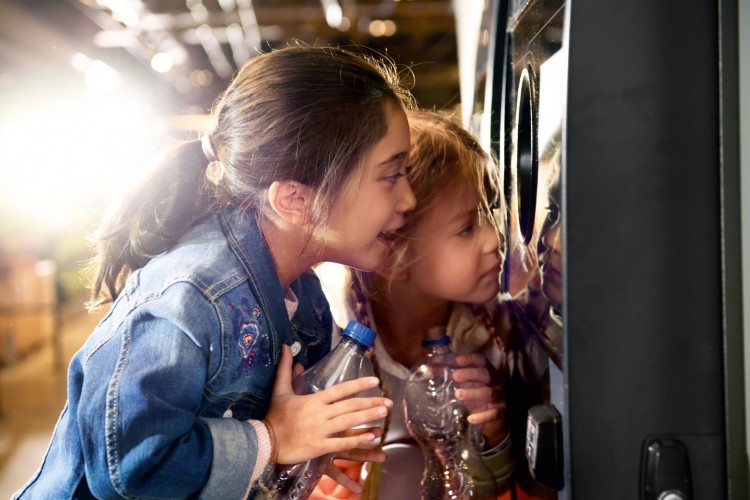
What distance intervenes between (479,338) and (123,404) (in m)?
0.70

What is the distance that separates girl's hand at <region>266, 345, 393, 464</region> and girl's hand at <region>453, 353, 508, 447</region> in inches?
9.5

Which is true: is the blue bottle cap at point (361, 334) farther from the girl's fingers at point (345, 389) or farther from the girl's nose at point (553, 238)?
the girl's nose at point (553, 238)

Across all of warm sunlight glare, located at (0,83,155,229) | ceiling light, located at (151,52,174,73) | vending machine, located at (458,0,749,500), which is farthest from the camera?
ceiling light, located at (151,52,174,73)

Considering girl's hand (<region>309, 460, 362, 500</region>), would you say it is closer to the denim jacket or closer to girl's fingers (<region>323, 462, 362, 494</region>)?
girl's fingers (<region>323, 462, 362, 494</region>)

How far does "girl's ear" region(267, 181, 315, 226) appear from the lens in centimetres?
101

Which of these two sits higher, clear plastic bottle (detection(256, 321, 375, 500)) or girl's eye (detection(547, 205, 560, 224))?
girl's eye (detection(547, 205, 560, 224))

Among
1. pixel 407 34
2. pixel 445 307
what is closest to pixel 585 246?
pixel 445 307

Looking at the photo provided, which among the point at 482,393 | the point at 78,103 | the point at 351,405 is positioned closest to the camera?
the point at 351,405

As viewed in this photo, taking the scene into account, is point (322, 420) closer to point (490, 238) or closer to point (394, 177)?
point (394, 177)

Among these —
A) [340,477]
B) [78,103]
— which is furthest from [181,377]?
[78,103]

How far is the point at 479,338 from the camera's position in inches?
50.4

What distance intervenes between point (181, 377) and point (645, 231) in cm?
55

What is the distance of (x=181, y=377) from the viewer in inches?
31.7

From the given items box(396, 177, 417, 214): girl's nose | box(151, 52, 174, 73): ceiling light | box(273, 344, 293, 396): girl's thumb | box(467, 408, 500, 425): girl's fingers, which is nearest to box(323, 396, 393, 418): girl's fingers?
box(273, 344, 293, 396): girl's thumb
